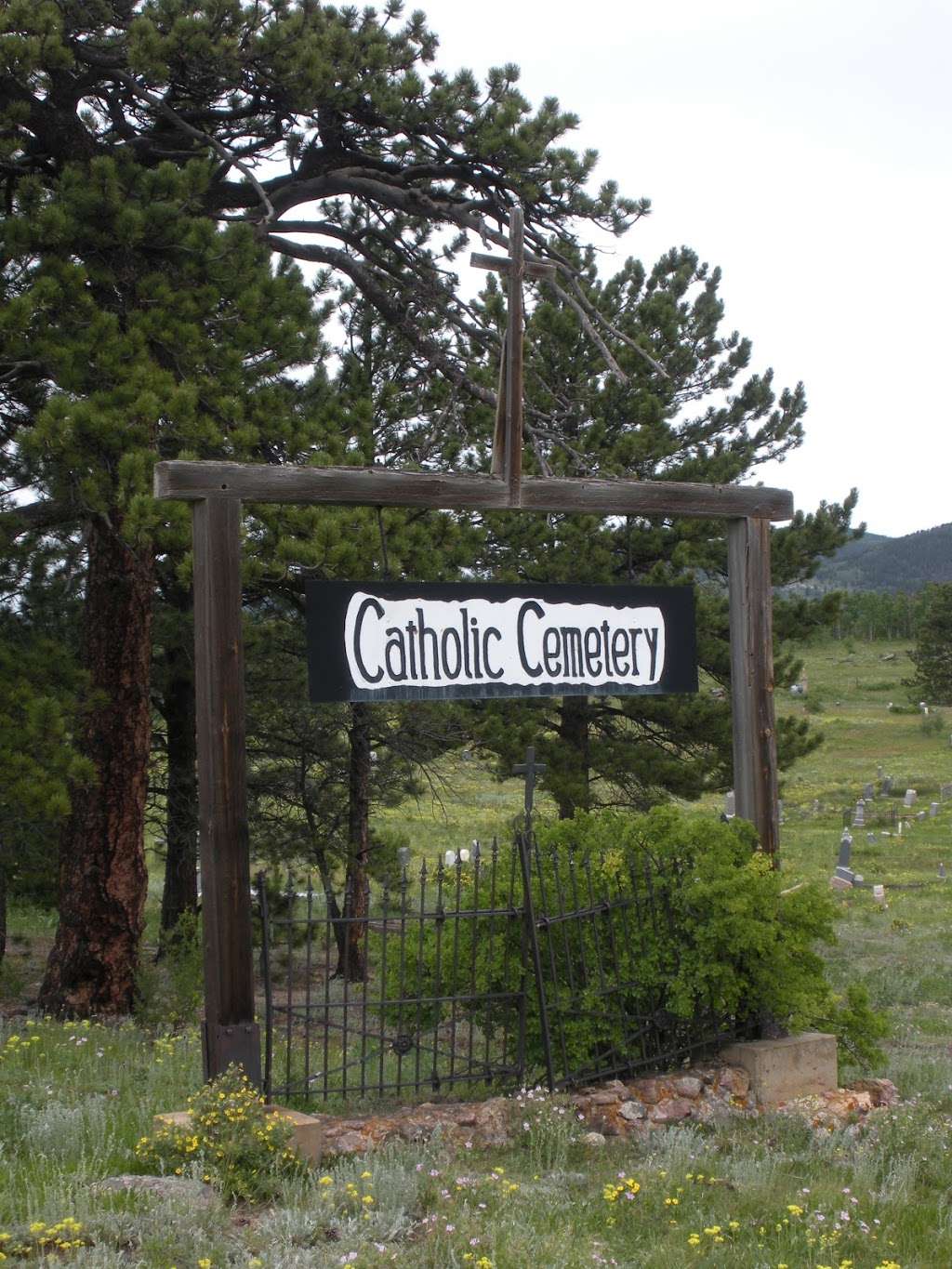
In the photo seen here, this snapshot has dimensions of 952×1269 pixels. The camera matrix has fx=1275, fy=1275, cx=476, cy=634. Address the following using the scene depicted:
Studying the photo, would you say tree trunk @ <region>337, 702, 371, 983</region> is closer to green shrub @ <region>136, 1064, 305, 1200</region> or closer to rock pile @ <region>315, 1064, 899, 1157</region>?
rock pile @ <region>315, 1064, 899, 1157</region>

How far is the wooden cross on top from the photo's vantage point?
244 inches

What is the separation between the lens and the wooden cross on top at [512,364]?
6207 millimetres

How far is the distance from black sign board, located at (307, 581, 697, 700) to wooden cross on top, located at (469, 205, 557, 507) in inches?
24.2

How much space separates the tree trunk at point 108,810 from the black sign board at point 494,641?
504cm

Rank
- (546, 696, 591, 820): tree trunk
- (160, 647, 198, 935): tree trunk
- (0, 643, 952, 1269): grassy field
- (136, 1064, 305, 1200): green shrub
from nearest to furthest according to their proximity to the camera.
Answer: (0, 643, 952, 1269): grassy field, (136, 1064, 305, 1200): green shrub, (160, 647, 198, 935): tree trunk, (546, 696, 591, 820): tree trunk

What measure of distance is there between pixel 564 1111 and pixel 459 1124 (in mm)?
508

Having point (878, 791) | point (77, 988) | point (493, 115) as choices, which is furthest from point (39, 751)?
point (878, 791)

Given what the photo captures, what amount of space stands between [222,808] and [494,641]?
5.09 ft

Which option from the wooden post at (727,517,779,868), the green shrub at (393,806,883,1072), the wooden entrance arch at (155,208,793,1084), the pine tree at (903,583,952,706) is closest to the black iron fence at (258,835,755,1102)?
the green shrub at (393,806,883,1072)

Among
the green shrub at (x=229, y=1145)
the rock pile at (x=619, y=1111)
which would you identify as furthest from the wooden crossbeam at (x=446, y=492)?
the rock pile at (x=619, y=1111)

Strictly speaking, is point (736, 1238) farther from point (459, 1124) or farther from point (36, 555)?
point (36, 555)

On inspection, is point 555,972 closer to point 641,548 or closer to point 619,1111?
point 619,1111

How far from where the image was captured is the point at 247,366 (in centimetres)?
1072

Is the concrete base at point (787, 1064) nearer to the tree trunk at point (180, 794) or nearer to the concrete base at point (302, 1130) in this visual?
the concrete base at point (302, 1130)
